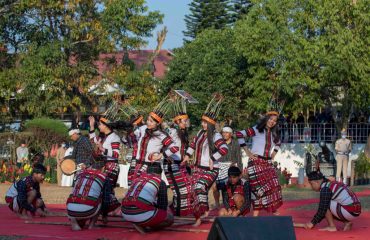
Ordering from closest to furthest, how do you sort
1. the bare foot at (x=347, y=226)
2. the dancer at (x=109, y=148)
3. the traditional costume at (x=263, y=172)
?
the bare foot at (x=347, y=226) → the traditional costume at (x=263, y=172) → the dancer at (x=109, y=148)

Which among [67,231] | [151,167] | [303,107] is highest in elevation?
[303,107]

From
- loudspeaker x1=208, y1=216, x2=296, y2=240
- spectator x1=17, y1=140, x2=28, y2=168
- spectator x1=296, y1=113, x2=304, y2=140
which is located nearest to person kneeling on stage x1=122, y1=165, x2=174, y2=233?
loudspeaker x1=208, y1=216, x2=296, y2=240

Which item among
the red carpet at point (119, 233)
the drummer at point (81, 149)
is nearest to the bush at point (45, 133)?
the drummer at point (81, 149)

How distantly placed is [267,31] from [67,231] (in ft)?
59.7

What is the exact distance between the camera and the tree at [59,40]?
2994 centimetres

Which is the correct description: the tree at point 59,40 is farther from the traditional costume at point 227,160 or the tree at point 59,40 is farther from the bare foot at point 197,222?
the bare foot at point 197,222

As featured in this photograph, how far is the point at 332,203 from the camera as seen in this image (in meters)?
11.3

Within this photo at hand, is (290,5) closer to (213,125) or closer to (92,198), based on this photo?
(213,125)

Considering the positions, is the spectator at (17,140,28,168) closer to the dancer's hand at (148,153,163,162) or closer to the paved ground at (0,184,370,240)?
→ the paved ground at (0,184,370,240)

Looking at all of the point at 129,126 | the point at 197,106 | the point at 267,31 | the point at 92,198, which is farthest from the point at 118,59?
the point at 92,198

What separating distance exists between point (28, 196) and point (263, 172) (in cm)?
352

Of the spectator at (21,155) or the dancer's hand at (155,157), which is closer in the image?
the dancer's hand at (155,157)

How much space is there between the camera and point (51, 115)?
31.7 meters

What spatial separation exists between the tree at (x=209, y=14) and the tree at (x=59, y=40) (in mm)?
16506
